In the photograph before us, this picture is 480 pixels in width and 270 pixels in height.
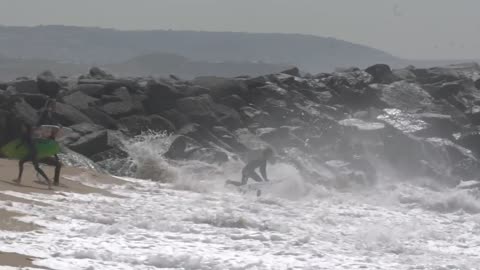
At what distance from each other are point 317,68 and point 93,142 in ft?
459

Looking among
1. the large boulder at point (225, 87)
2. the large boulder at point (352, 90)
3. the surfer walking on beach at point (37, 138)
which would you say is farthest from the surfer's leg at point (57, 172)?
the large boulder at point (352, 90)

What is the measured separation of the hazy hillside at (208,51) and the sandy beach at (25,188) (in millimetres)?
138280

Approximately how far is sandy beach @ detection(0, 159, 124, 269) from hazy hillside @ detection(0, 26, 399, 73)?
13828 cm

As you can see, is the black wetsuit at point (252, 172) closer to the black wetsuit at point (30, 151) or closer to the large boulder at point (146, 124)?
the black wetsuit at point (30, 151)

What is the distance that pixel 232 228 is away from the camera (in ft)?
35.8

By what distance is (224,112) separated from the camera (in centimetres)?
2605

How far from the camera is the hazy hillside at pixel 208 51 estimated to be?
16088 centimetres

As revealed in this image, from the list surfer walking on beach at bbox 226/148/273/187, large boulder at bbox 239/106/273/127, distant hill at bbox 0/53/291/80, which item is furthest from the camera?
distant hill at bbox 0/53/291/80

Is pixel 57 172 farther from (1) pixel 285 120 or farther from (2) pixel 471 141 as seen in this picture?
(2) pixel 471 141

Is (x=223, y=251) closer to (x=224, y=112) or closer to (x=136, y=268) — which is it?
(x=136, y=268)

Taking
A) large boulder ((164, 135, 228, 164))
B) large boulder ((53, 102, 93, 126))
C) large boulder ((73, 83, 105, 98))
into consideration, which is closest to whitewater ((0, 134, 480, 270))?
large boulder ((164, 135, 228, 164))

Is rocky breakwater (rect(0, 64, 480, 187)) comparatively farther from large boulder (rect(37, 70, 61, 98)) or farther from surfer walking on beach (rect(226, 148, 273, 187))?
surfer walking on beach (rect(226, 148, 273, 187))

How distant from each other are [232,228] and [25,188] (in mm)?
3661

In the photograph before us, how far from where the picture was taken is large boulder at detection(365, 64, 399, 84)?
33759 millimetres
